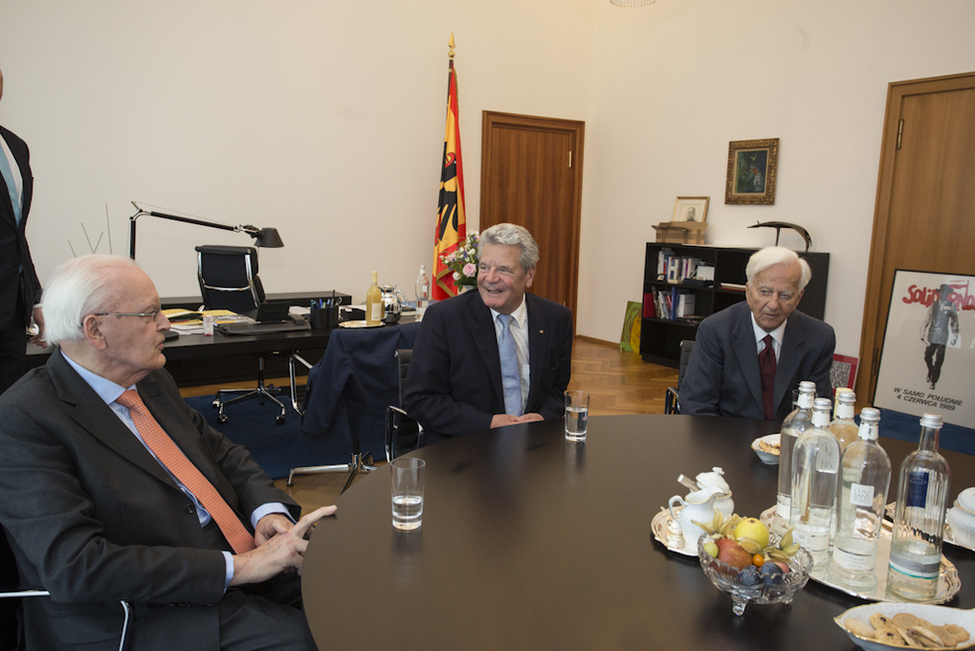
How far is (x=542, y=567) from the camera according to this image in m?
1.17

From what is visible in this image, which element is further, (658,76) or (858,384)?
(658,76)

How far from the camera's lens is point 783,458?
1381mm

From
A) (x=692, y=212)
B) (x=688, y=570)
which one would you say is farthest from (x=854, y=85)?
(x=688, y=570)

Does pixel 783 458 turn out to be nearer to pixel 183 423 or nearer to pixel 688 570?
pixel 688 570

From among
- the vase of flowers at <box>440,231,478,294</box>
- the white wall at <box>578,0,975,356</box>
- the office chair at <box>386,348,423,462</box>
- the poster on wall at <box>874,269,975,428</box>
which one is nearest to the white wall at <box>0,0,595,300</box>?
the white wall at <box>578,0,975,356</box>

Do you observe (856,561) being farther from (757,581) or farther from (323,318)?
(323,318)

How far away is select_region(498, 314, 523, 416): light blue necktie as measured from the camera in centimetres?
248

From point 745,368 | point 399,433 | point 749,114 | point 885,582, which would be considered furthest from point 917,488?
point 749,114

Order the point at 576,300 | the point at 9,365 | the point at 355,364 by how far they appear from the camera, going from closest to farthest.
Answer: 1. the point at 9,365
2. the point at 355,364
3. the point at 576,300

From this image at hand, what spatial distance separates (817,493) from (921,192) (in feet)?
16.1

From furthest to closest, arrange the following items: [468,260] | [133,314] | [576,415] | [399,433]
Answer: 1. [468,260]
2. [399,433]
3. [576,415]
4. [133,314]

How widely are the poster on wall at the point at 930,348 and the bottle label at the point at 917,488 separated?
435 cm

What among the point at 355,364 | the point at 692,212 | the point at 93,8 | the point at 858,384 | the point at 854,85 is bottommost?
the point at 858,384

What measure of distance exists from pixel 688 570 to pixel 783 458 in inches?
14.0
